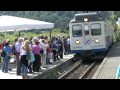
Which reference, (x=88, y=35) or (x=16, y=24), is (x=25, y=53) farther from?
(x=88, y=35)

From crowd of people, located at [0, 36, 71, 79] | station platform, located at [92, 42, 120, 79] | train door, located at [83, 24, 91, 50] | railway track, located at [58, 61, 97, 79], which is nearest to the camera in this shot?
crowd of people, located at [0, 36, 71, 79]

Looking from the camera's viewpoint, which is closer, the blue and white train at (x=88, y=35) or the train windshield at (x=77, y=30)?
the blue and white train at (x=88, y=35)

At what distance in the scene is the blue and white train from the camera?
73.3 feet

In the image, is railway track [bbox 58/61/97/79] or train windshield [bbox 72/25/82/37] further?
train windshield [bbox 72/25/82/37]

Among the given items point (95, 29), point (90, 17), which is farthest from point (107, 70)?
point (90, 17)

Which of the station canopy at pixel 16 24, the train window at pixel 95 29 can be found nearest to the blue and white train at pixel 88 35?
the train window at pixel 95 29

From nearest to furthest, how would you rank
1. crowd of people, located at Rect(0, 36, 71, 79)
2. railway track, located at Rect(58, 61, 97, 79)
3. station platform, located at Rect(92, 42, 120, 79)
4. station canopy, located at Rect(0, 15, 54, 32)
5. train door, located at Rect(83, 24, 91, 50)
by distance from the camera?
crowd of people, located at Rect(0, 36, 71, 79), station platform, located at Rect(92, 42, 120, 79), railway track, located at Rect(58, 61, 97, 79), station canopy, located at Rect(0, 15, 54, 32), train door, located at Rect(83, 24, 91, 50)

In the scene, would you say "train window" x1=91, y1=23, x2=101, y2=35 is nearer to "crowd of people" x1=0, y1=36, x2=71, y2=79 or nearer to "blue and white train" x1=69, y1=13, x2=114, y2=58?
"blue and white train" x1=69, y1=13, x2=114, y2=58

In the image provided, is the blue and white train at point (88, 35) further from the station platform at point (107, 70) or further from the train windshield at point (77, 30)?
the station platform at point (107, 70)

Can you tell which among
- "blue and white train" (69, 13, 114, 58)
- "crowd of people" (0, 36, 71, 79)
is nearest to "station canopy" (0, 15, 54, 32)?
"crowd of people" (0, 36, 71, 79)

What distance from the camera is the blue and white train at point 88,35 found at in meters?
22.3
